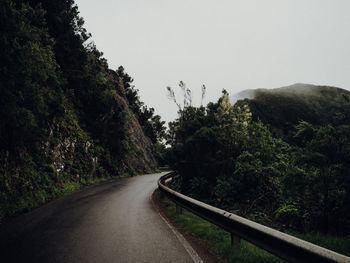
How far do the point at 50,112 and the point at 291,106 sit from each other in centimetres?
4044

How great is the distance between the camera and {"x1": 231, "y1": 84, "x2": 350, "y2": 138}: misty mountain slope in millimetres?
39719

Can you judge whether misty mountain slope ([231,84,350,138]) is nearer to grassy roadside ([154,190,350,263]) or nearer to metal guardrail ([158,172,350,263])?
grassy roadside ([154,190,350,263])

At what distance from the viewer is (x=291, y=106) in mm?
44125

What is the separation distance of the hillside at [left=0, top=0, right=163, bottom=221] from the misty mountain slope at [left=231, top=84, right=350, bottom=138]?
22.4 m

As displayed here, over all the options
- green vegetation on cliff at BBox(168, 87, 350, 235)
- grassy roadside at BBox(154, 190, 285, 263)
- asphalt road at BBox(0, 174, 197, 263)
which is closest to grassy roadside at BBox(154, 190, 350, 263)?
grassy roadside at BBox(154, 190, 285, 263)

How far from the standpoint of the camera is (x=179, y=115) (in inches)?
1246

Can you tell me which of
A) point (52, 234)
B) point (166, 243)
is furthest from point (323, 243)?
point (52, 234)

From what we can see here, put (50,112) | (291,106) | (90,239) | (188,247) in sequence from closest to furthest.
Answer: (188,247)
(90,239)
(50,112)
(291,106)

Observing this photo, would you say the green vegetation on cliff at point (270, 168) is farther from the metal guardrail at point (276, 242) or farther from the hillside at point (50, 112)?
the hillside at point (50, 112)

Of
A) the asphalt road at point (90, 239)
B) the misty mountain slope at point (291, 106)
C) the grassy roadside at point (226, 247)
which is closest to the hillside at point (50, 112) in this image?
the asphalt road at point (90, 239)

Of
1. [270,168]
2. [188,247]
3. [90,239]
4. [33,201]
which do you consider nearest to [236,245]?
[188,247]

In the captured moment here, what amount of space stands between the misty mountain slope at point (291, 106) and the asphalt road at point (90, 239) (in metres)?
32.4

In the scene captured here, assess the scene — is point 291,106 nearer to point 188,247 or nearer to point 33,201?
point 33,201

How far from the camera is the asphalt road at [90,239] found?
4.30 metres
